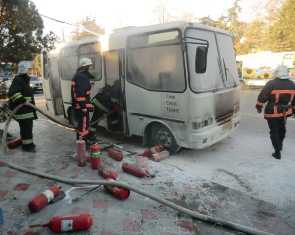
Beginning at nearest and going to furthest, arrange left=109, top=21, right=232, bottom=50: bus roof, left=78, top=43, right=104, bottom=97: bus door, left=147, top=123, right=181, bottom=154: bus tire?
left=109, top=21, right=232, bottom=50: bus roof
left=147, top=123, right=181, bottom=154: bus tire
left=78, top=43, right=104, bottom=97: bus door

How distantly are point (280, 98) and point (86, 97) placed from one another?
12.3 ft

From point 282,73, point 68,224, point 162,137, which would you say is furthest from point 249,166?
point 68,224

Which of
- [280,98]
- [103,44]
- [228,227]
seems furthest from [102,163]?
[280,98]

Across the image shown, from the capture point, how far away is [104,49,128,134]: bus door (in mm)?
6312

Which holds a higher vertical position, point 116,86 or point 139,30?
point 139,30

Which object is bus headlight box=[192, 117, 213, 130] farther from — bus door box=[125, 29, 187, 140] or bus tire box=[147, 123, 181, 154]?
bus tire box=[147, 123, 181, 154]

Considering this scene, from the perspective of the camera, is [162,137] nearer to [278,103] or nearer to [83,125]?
[83,125]

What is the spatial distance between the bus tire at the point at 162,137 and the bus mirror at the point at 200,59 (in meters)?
1.38

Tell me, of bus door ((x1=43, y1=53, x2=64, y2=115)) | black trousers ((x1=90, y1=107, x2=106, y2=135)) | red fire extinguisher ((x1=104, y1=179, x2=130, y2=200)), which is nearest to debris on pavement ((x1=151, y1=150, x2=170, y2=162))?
black trousers ((x1=90, y1=107, x2=106, y2=135))

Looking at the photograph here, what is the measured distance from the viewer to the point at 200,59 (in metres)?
5.12

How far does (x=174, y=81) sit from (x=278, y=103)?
2068 mm

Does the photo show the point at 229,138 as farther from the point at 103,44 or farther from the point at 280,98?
the point at 103,44

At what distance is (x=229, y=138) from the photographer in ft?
23.9

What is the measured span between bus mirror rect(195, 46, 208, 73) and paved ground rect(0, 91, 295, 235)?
1.79 m
